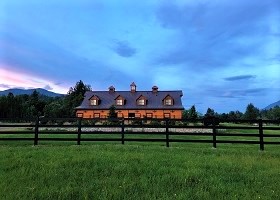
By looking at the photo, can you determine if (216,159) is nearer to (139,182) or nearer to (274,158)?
(274,158)

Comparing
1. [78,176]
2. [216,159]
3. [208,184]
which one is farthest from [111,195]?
[216,159]

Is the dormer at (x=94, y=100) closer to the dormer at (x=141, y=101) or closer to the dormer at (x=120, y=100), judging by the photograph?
the dormer at (x=120, y=100)

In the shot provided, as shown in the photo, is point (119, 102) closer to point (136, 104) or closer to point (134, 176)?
point (136, 104)

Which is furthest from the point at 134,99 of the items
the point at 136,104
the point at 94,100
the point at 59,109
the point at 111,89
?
the point at 59,109

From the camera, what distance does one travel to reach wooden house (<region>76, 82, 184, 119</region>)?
68.9m

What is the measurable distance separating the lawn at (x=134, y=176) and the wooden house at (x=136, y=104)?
55.9 m

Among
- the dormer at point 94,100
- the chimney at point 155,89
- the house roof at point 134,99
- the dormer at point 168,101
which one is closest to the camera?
the dormer at point 168,101

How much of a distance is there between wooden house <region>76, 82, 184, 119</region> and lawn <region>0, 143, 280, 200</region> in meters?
55.9

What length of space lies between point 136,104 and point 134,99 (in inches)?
59.7

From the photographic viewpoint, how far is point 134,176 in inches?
376

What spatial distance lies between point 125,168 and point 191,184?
2239 mm

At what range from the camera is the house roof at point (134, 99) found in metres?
69.4

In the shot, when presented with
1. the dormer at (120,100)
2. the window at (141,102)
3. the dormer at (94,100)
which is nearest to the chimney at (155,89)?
the window at (141,102)

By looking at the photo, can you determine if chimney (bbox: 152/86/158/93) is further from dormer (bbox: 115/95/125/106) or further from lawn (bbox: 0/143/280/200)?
lawn (bbox: 0/143/280/200)
